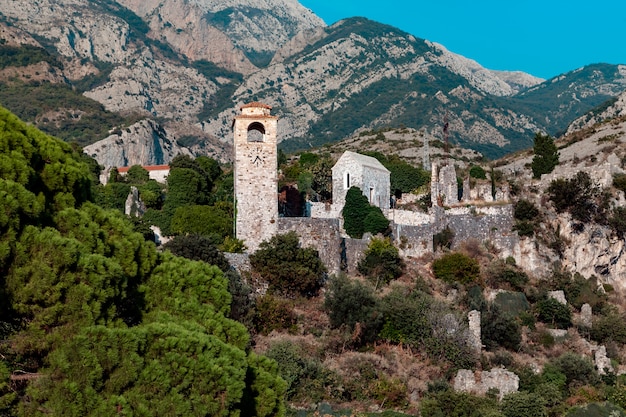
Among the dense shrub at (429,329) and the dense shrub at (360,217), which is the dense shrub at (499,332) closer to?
the dense shrub at (429,329)

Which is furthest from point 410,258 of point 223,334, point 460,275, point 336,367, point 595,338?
point 223,334

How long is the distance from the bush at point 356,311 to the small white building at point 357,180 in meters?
12.0

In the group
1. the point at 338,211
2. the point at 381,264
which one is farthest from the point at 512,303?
the point at 338,211

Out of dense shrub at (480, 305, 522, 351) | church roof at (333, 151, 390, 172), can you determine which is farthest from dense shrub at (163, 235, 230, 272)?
church roof at (333, 151, 390, 172)

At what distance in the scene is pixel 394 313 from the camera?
3197 cm

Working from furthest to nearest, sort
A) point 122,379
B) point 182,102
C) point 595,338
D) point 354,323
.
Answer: point 182,102, point 595,338, point 354,323, point 122,379

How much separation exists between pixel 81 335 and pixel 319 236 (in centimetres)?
2262

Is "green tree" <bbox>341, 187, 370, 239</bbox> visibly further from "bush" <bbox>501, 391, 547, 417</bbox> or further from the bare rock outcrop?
"bush" <bbox>501, 391, 547, 417</bbox>

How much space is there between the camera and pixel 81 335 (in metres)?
14.2

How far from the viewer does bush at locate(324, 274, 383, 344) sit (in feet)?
102

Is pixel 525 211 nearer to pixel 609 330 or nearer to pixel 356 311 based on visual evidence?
pixel 609 330

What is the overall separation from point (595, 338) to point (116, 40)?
143 m

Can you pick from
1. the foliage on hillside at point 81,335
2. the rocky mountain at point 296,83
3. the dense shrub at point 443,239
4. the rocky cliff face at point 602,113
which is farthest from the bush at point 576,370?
the rocky mountain at point 296,83

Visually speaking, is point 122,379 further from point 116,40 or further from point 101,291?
point 116,40
